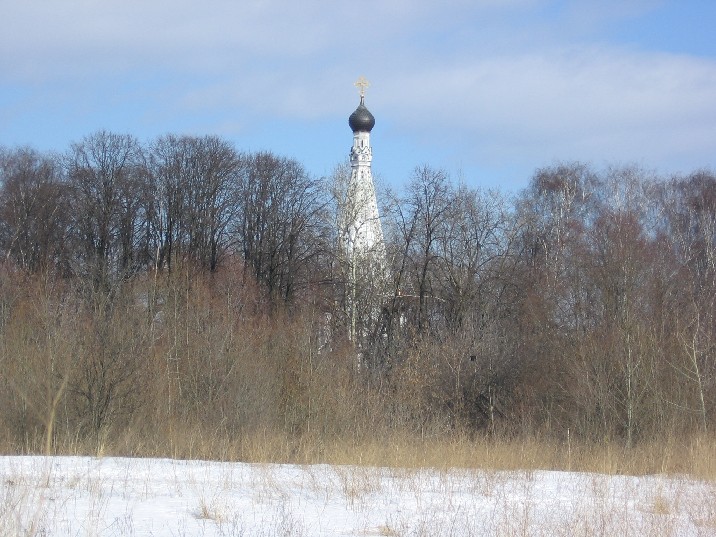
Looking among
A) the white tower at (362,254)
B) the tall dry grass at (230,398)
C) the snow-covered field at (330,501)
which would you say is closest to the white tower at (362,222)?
the white tower at (362,254)

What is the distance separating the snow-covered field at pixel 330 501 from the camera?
7727 millimetres

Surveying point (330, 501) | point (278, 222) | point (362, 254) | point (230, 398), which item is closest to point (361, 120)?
point (278, 222)

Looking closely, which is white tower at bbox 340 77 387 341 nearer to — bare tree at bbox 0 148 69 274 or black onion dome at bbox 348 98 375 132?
black onion dome at bbox 348 98 375 132

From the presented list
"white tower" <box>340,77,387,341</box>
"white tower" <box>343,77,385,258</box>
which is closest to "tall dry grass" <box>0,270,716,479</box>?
"white tower" <box>340,77,387,341</box>

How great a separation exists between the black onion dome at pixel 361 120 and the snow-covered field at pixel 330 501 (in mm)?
32419

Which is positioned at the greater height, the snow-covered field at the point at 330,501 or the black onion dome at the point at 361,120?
the black onion dome at the point at 361,120

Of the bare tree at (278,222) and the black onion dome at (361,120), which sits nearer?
the bare tree at (278,222)

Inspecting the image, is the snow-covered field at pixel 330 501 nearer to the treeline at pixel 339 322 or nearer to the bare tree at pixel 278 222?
the treeline at pixel 339 322

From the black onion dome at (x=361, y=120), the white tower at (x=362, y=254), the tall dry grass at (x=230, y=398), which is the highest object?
the black onion dome at (x=361, y=120)

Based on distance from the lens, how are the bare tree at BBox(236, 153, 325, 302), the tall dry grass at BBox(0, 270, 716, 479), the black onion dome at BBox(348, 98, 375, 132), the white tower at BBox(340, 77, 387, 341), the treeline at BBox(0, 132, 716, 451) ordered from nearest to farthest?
the tall dry grass at BBox(0, 270, 716, 479)
the treeline at BBox(0, 132, 716, 451)
the white tower at BBox(340, 77, 387, 341)
the bare tree at BBox(236, 153, 325, 302)
the black onion dome at BBox(348, 98, 375, 132)

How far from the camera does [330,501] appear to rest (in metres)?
9.38

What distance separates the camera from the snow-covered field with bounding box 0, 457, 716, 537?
7.73 metres

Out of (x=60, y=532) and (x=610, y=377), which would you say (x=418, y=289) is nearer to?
(x=610, y=377)

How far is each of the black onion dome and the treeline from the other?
393cm
